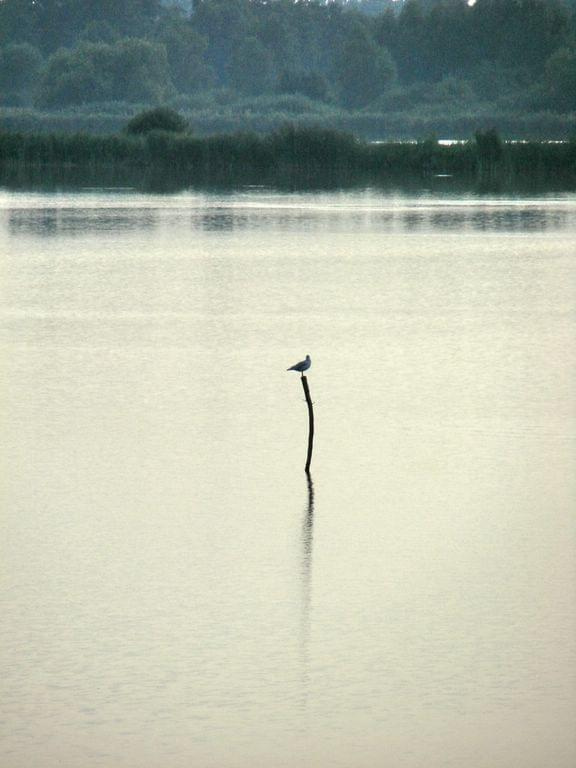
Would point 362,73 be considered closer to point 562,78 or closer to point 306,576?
point 562,78

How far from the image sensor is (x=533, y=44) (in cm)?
10819

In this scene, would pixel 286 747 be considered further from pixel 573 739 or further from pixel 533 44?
pixel 533 44

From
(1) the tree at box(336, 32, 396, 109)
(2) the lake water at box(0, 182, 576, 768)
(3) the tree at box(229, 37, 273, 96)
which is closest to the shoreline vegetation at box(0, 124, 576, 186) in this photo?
(2) the lake water at box(0, 182, 576, 768)

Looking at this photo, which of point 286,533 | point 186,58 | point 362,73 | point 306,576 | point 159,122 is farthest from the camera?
point 186,58

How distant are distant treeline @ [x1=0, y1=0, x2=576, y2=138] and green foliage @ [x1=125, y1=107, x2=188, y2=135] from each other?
93.9 ft

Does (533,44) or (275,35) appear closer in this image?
(533,44)

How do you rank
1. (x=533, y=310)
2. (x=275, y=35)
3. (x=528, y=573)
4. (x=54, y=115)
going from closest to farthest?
(x=528, y=573) → (x=533, y=310) → (x=54, y=115) → (x=275, y=35)

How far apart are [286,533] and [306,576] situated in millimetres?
1002

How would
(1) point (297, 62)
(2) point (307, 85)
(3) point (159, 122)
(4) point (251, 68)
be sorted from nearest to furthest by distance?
(3) point (159, 122)
(2) point (307, 85)
(4) point (251, 68)
(1) point (297, 62)

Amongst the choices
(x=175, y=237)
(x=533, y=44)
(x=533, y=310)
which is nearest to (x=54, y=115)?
(x=533, y=44)

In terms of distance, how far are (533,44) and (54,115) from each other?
32078mm

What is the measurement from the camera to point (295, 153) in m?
57.0

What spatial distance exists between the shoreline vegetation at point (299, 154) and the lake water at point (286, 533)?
3125 centimetres

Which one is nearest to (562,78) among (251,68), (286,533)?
(251,68)
